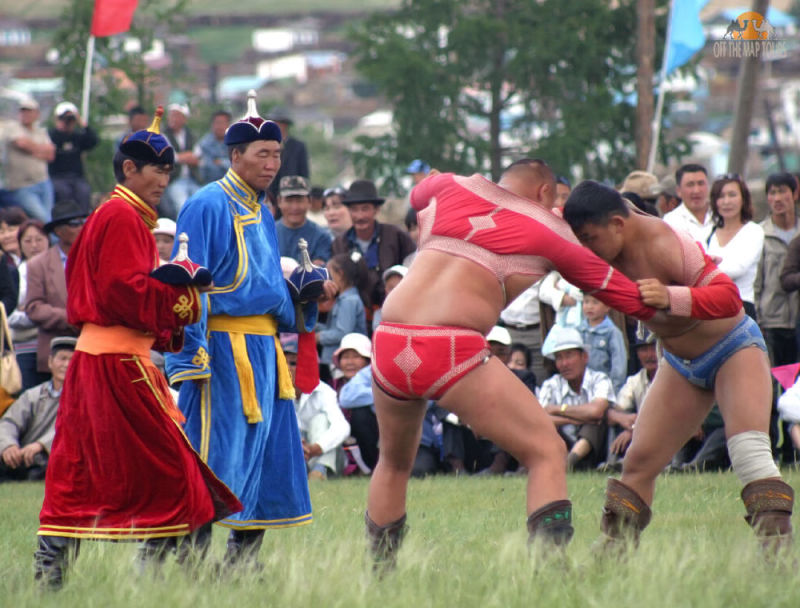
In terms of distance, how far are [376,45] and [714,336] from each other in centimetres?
1411

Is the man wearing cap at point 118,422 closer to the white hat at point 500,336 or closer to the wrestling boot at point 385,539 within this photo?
the wrestling boot at point 385,539

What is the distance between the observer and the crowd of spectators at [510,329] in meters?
10.1

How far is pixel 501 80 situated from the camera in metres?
19.5

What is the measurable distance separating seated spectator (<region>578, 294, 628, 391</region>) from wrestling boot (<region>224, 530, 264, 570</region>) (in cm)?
505

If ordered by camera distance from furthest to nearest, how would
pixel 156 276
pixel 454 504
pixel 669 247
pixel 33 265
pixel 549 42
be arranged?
1. pixel 549 42
2. pixel 33 265
3. pixel 454 504
4. pixel 669 247
5. pixel 156 276

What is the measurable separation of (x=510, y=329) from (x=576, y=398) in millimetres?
1157

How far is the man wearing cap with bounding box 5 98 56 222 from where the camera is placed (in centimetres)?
1361

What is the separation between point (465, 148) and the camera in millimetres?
19266

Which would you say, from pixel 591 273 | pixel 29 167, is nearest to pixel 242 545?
pixel 591 273

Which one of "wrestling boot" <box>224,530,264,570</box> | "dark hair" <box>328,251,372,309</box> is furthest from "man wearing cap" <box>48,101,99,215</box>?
"wrestling boot" <box>224,530,264,570</box>

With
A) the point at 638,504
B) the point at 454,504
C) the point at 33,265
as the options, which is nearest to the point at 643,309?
the point at 638,504

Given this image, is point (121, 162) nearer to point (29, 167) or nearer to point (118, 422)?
point (118, 422)

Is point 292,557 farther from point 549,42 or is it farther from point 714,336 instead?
point 549,42

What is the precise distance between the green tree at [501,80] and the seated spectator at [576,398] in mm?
7862
